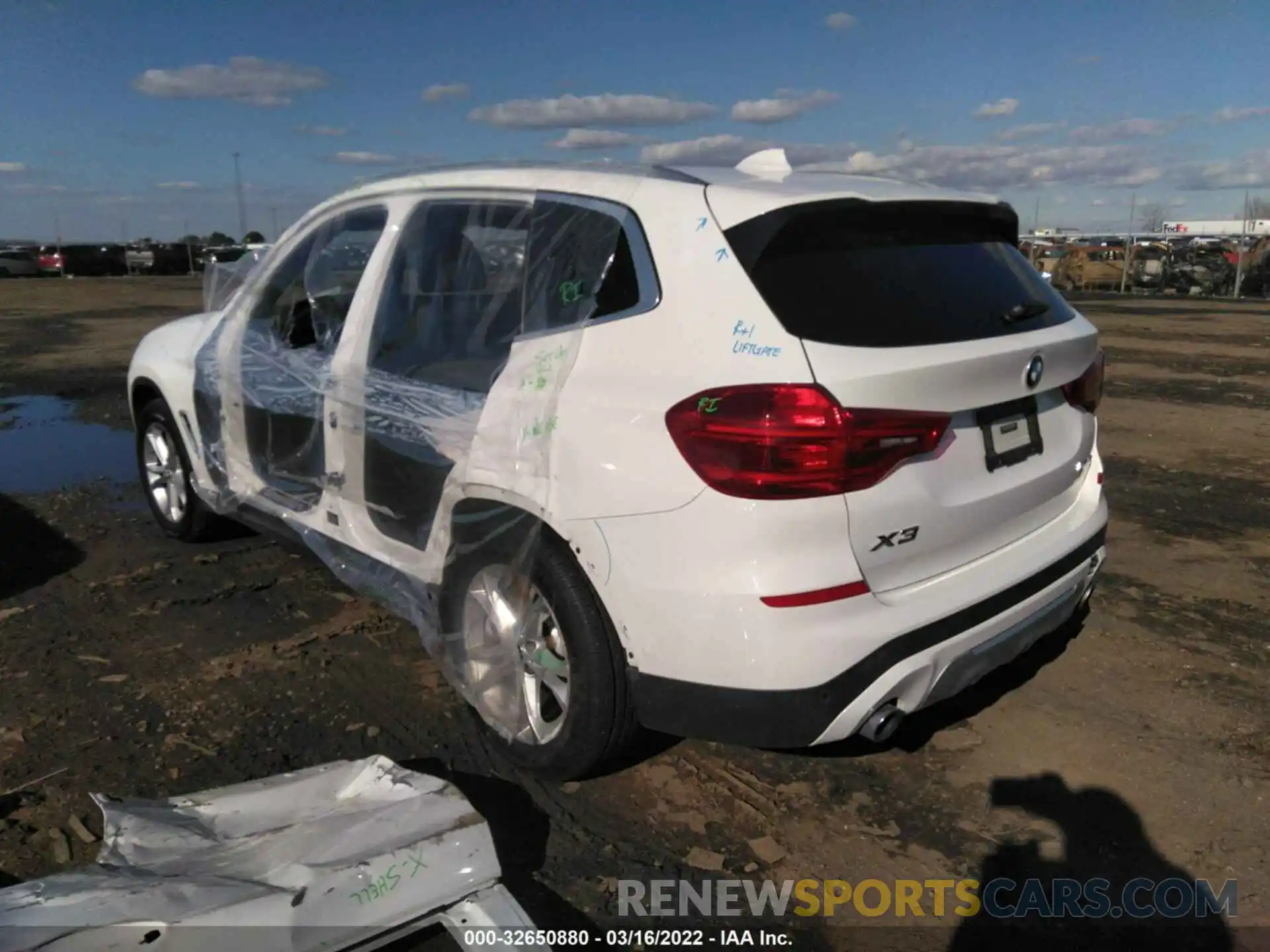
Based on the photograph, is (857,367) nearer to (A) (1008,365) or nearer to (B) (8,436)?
(A) (1008,365)

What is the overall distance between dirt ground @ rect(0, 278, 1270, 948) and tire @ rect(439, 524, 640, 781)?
7.3 inches

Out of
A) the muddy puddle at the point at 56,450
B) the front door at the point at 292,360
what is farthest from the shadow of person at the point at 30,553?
the front door at the point at 292,360

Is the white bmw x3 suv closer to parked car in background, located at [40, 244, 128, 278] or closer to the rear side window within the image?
the rear side window

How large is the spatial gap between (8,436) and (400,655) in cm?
608

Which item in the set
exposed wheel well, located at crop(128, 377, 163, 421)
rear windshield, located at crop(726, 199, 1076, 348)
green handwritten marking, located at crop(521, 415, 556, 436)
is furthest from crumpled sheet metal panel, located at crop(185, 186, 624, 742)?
exposed wheel well, located at crop(128, 377, 163, 421)

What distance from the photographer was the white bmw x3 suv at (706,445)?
94.7 inches

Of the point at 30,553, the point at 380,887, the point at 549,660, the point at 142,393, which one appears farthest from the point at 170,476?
the point at 380,887

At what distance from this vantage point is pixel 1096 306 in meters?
23.1

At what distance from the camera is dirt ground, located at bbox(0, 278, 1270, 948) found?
272 cm

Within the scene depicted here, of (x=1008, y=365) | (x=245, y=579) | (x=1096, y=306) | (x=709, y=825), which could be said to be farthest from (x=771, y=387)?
(x=1096, y=306)

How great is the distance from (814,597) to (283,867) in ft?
4.47

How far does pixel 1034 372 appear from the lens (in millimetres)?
2848

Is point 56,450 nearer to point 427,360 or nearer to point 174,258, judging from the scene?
point 427,360

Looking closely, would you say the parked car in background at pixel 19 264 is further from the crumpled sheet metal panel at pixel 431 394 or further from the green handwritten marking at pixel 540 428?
the green handwritten marking at pixel 540 428
